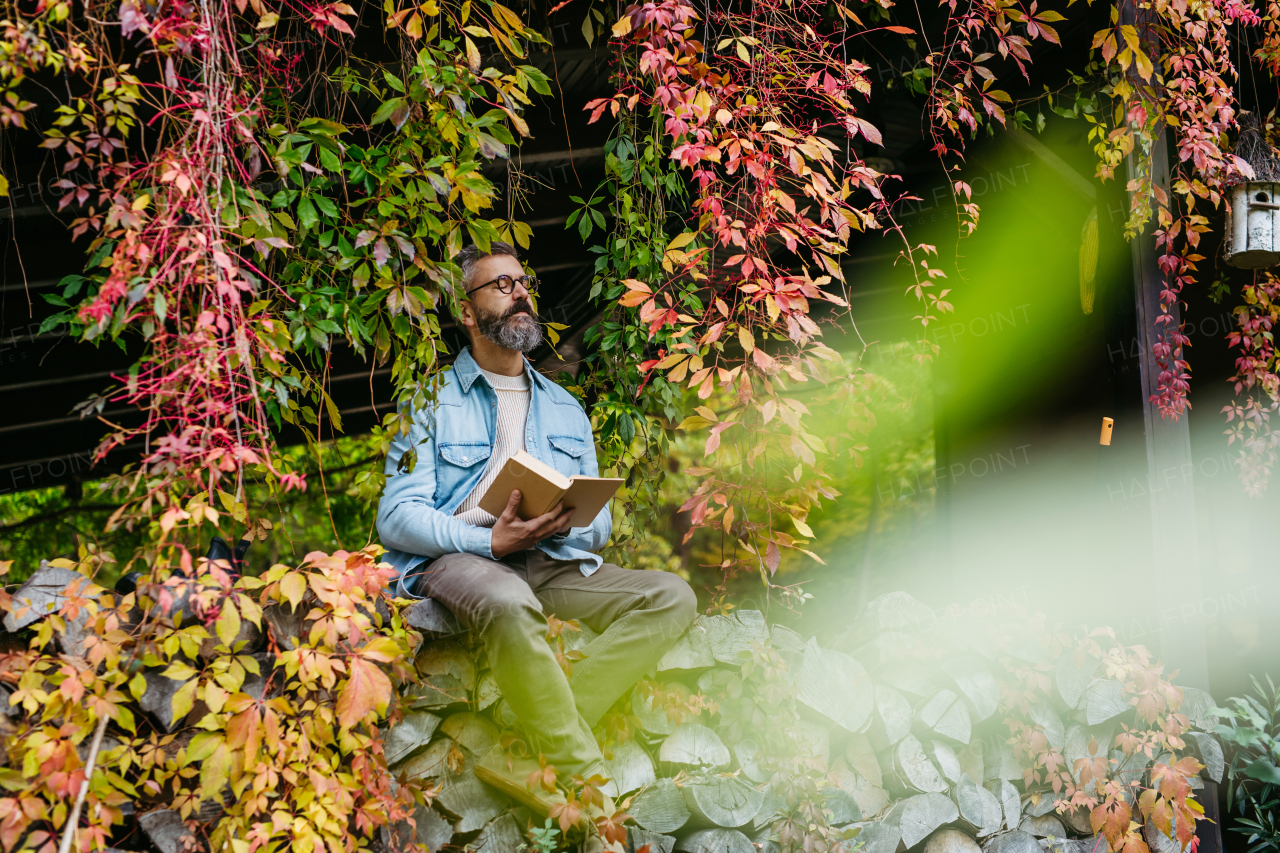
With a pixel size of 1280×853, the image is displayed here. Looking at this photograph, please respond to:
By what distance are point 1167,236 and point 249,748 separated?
2.75m

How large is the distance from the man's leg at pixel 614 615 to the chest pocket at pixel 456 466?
26 cm

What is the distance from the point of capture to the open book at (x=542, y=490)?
1.74 metres

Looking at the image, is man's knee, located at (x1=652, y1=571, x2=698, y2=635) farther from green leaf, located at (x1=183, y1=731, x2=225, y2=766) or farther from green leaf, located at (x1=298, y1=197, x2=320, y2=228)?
green leaf, located at (x1=298, y1=197, x2=320, y2=228)

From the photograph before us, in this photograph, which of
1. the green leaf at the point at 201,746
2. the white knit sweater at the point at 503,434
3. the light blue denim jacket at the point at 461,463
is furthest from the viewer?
the white knit sweater at the point at 503,434

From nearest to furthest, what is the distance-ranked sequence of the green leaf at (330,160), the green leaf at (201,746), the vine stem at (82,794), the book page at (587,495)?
the vine stem at (82,794)
the green leaf at (201,746)
the green leaf at (330,160)
the book page at (587,495)

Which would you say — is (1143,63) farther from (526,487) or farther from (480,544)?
(480,544)

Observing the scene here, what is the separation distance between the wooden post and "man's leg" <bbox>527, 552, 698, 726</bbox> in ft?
5.17

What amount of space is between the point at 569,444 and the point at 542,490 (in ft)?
1.52

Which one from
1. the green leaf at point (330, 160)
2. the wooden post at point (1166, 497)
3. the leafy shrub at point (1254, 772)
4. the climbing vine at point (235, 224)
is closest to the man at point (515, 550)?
the climbing vine at point (235, 224)

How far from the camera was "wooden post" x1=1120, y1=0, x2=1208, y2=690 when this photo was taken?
2521 mm

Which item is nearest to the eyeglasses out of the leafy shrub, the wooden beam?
the wooden beam

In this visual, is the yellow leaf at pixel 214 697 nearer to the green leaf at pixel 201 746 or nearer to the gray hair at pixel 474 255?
the green leaf at pixel 201 746

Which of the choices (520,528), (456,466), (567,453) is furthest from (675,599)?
→ (456,466)

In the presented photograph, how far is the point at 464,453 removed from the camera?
205 cm
